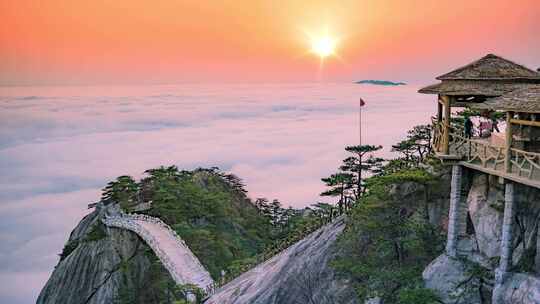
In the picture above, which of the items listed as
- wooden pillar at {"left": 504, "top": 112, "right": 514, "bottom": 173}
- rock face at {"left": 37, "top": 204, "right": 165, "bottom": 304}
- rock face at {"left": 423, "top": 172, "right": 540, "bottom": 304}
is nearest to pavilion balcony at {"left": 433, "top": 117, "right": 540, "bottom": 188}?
wooden pillar at {"left": 504, "top": 112, "right": 514, "bottom": 173}

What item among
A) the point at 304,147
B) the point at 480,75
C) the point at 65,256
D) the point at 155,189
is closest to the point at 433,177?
the point at 480,75

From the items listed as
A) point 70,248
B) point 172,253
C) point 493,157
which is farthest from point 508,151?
point 70,248

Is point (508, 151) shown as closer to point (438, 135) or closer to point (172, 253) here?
point (438, 135)

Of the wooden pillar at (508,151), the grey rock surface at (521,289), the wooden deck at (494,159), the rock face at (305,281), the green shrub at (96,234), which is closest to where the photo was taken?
the grey rock surface at (521,289)

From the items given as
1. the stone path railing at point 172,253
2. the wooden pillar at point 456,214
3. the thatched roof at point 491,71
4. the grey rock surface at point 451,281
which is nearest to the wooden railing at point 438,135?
the wooden pillar at point 456,214

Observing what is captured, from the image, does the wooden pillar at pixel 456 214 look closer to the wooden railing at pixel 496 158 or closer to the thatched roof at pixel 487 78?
the wooden railing at pixel 496 158

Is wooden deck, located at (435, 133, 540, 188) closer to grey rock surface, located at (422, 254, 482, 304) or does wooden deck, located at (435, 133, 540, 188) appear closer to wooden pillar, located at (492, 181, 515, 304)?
wooden pillar, located at (492, 181, 515, 304)
